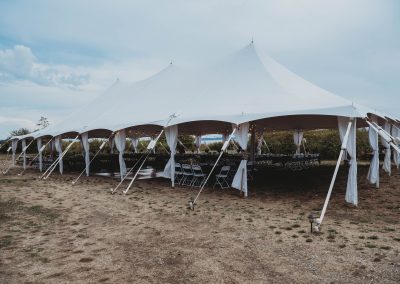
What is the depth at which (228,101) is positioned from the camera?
9.56 metres

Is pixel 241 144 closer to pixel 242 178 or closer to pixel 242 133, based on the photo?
pixel 242 133

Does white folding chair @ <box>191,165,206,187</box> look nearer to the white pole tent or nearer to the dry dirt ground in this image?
the white pole tent

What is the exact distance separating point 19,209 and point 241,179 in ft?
16.1

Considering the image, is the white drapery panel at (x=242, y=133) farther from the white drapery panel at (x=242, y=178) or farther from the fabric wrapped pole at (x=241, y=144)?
the white drapery panel at (x=242, y=178)

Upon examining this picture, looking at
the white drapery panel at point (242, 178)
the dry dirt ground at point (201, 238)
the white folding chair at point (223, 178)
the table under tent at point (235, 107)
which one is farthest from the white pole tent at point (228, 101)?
the dry dirt ground at point (201, 238)

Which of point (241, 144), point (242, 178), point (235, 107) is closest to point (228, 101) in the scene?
point (235, 107)

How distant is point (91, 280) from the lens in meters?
3.65

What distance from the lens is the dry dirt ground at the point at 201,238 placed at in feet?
12.5

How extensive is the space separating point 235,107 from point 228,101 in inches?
19.9

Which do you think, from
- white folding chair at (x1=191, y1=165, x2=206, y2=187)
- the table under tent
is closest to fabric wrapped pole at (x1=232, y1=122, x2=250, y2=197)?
the table under tent

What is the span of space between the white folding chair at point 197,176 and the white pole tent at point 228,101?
0.72 m

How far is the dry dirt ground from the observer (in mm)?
3805

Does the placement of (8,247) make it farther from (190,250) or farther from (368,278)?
(368,278)

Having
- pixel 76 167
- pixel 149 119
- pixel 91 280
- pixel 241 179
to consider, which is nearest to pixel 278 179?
pixel 241 179
